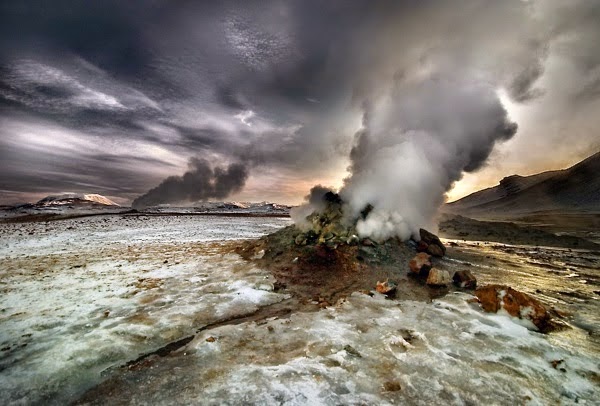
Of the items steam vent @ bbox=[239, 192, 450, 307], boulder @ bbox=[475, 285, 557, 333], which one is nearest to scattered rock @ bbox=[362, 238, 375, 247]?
steam vent @ bbox=[239, 192, 450, 307]

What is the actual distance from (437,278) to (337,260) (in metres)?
4.20

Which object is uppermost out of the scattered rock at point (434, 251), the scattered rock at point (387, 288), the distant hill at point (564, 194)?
the distant hill at point (564, 194)

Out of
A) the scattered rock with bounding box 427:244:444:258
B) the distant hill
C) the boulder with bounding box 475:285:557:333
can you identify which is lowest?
the boulder with bounding box 475:285:557:333

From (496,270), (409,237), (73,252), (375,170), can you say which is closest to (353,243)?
(409,237)

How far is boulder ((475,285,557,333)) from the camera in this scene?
7.32 meters

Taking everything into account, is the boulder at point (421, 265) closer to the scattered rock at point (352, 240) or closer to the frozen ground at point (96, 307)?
the scattered rock at point (352, 240)

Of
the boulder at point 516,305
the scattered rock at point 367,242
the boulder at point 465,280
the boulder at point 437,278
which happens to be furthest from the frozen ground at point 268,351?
the scattered rock at point 367,242

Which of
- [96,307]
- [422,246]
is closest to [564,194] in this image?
[422,246]

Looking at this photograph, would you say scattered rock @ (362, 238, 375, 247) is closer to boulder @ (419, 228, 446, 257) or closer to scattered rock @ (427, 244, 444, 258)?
scattered rock @ (427, 244, 444, 258)

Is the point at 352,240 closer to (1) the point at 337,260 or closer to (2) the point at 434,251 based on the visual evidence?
(1) the point at 337,260

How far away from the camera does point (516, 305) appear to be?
779 cm

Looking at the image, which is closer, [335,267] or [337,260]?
[335,267]

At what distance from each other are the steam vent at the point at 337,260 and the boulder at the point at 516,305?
1.78 m

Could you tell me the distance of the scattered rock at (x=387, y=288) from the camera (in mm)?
9891
